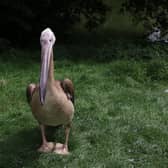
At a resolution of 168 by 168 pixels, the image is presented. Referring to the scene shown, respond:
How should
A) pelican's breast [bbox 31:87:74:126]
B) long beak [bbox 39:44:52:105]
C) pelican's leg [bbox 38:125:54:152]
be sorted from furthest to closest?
pelican's leg [bbox 38:125:54:152], pelican's breast [bbox 31:87:74:126], long beak [bbox 39:44:52:105]

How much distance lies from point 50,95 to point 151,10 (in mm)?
6219

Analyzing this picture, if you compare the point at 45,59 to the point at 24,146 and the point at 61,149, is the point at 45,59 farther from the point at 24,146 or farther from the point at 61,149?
the point at 24,146

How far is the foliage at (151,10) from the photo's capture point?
1027cm

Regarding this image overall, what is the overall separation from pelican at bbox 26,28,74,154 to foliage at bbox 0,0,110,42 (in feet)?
14.4

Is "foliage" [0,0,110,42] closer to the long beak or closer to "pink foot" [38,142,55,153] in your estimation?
"pink foot" [38,142,55,153]

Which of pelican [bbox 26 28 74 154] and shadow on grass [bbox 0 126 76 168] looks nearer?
pelican [bbox 26 28 74 154]

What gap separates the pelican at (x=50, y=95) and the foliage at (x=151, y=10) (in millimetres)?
5777

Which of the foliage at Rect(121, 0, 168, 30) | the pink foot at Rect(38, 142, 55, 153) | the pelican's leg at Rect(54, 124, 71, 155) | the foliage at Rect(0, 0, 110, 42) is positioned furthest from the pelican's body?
the foliage at Rect(121, 0, 168, 30)

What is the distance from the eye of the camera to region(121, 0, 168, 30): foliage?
10.3 meters

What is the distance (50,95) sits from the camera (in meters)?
4.60

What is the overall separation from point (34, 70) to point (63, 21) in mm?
2311

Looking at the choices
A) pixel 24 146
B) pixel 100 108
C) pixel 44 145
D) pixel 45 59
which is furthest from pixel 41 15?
pixel 45 59

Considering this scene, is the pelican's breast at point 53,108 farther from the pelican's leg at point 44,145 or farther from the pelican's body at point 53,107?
the pelican's leg at point 44,145

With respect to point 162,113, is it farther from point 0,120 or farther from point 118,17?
point 118,17
